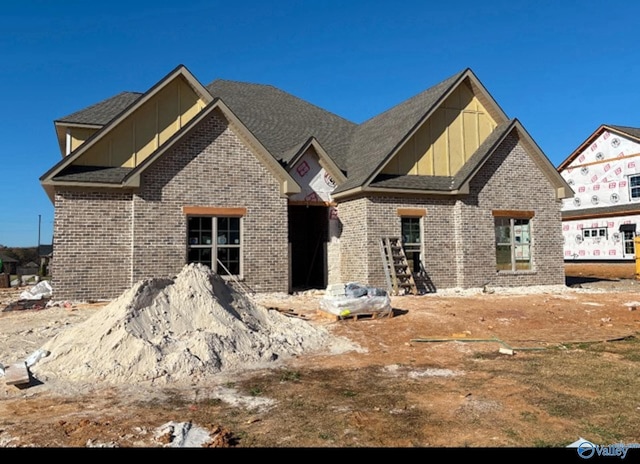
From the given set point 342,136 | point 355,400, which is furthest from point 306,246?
point 355,400

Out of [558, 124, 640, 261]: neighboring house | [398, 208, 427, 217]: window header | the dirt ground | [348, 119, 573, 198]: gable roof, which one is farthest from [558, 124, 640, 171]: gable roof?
the dirt ground

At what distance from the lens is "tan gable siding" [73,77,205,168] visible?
48.5ft

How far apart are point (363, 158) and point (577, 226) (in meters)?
24.4

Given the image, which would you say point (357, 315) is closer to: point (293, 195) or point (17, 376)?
point (17, 376)

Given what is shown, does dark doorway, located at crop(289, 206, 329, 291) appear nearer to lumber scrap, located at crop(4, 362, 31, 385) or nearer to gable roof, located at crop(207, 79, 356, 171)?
gable roof, located at crop(207, 79, 356, 171)

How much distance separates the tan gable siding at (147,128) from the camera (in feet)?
48.5

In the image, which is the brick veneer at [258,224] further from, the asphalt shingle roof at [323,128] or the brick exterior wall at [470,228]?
the asphalt shingle roof at [323,128]

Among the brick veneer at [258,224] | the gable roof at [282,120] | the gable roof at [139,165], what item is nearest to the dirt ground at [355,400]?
the brick veneer at [258,224]

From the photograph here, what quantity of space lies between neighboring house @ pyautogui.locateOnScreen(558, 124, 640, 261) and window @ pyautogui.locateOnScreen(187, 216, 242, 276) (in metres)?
25.7

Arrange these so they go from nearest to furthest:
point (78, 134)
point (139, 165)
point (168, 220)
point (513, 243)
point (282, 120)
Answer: point (139, 165) → point (168, 220) → point (78, 134) → point (513, 243) → point (282, 120)

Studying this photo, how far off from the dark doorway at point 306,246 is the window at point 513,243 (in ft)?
23.1

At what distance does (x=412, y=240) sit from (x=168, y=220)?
862 cm

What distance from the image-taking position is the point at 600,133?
34.5 metres
